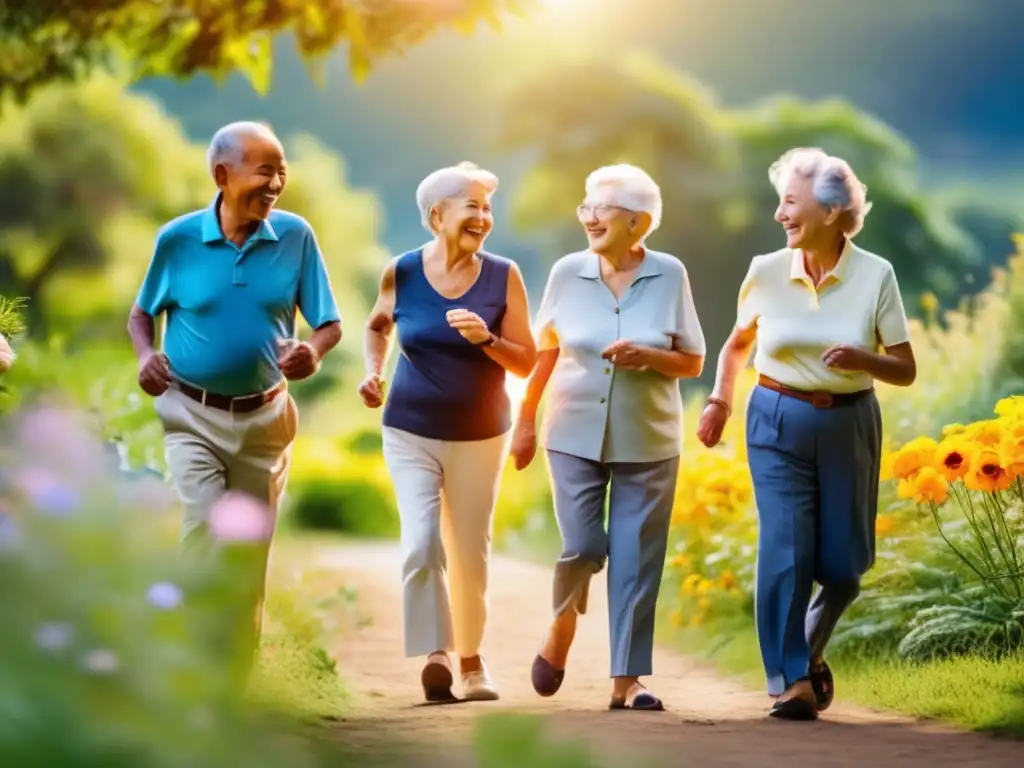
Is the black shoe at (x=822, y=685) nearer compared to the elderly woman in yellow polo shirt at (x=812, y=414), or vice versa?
the elderly woman in yellow polo shirt at (x=812, y=414)

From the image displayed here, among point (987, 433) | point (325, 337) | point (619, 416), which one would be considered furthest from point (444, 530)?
point (987, 433)

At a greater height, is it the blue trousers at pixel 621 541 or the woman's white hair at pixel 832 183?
the woman's white hair at pixel 832 183

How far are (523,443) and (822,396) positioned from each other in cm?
96

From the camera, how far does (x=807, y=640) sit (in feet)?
17.9

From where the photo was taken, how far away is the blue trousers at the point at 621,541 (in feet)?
17.9

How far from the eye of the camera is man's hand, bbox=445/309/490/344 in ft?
17.4

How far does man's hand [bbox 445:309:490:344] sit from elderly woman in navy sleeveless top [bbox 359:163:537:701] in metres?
0.04

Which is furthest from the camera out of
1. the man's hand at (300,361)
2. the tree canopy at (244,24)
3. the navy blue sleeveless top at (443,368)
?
the tree canopy at (244,24)

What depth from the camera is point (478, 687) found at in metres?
5.52

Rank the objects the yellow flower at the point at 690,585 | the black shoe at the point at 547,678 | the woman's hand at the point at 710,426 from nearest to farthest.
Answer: the woman's hand at the point at 710,426 < the black shoe at the point at 547,678 < the yellow flower at the point at 690,585

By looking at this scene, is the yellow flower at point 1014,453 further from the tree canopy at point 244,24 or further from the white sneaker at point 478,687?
the tree canopy at point 244,24

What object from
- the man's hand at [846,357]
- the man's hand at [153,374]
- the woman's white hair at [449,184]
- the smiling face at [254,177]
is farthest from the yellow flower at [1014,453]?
the man's hand at [153,374]

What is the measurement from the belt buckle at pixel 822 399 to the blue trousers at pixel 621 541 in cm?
52

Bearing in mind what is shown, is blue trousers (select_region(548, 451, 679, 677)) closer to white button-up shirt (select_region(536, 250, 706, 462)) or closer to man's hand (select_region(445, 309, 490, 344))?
white button-up shirt (select_region(536, 250, 706, 462))
